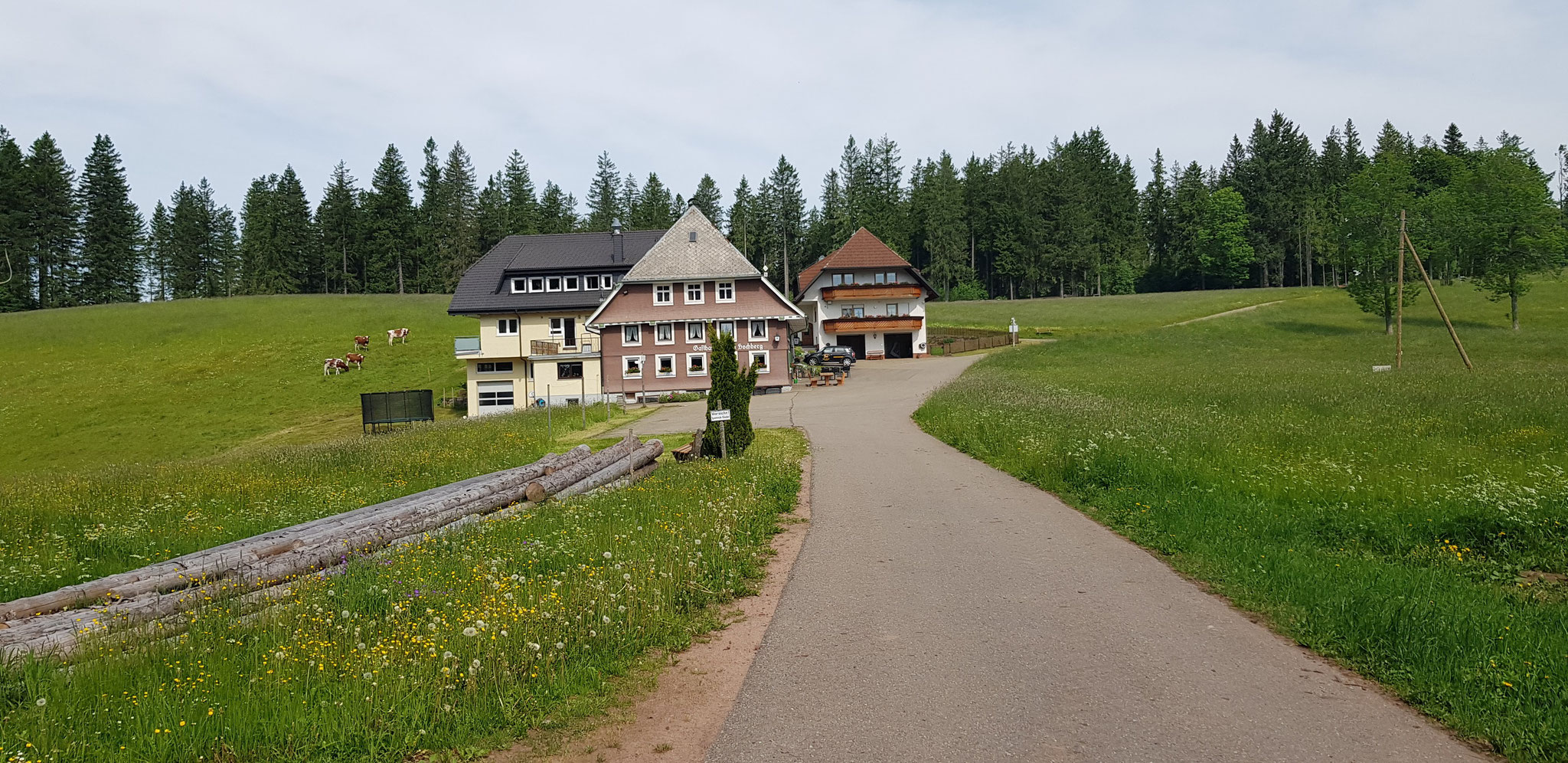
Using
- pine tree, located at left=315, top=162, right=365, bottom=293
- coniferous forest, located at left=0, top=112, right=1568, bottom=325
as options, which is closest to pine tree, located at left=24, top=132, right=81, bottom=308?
coniferous forest, located at left=0, top=112, right=1568, bottom=325

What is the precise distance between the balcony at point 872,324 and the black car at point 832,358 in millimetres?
8469

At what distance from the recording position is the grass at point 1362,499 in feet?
22.3

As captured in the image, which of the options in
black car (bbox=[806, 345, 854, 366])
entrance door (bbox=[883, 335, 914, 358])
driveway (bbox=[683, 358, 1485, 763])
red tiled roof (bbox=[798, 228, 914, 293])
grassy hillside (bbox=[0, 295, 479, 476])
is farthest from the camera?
red tiled roof (bbox=[798, 228, 914, 293])

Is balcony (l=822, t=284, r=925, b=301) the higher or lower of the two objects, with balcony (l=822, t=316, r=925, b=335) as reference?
higher

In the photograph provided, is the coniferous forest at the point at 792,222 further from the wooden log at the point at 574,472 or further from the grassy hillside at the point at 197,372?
the wooden log at the point at 574,472

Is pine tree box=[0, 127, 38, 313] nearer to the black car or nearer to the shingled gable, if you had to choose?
the shingled gable

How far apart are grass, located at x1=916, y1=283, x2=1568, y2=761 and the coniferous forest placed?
74174 mm

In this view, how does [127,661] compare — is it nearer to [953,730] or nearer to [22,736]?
[22,736]

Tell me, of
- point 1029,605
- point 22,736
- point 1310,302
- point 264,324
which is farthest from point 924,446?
point 1310,302

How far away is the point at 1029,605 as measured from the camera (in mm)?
8859

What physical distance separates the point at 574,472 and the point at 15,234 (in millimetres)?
100609

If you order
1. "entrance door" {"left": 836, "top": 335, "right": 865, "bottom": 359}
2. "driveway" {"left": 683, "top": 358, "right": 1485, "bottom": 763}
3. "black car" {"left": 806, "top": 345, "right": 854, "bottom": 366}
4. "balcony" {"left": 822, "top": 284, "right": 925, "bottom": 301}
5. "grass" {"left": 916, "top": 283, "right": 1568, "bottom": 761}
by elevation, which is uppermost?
"balcony" {"left": 822, "top": 284, "right": 925, "bottom": 301}

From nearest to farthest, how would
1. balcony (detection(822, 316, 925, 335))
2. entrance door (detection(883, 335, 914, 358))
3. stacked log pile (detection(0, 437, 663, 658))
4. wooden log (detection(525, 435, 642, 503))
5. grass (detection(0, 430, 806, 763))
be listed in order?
grass (detection(0, 430, 806, 763)) → stacked log pile (detection(0, 437, 663, 658)) → wooden log (detection(525, 435, 642, 503)) → balcony (detection(822, 316, 925, 335)) → entrance door (detection(883, 335, 914, 358))

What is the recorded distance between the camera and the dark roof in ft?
170
